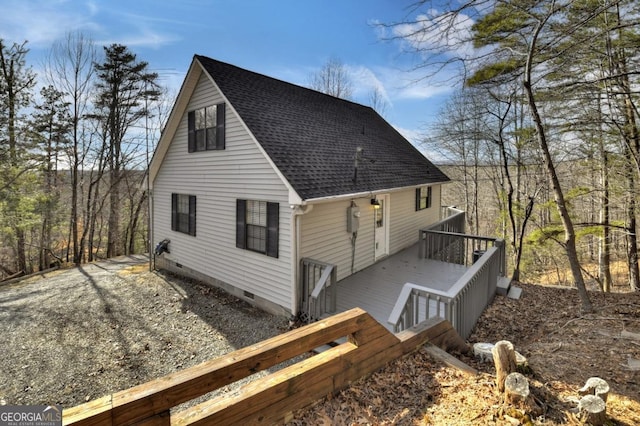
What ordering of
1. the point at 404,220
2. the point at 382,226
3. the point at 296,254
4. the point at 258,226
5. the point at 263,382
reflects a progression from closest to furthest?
1. the point at 263,382
2. the point at 296,254
3. the point at 258,226
4. the point at 382,226
5. the point at 404,220

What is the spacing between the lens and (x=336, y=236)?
7.93 metres

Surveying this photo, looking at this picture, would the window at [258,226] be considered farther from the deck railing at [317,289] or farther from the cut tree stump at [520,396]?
the cut tree stump at [520,396]

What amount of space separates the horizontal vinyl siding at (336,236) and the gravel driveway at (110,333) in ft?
5.83

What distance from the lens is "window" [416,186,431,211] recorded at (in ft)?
40.1

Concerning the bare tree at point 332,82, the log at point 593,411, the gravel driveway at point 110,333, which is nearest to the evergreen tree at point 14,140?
the gravel driveway at point 110,333

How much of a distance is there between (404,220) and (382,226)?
1.70 metres

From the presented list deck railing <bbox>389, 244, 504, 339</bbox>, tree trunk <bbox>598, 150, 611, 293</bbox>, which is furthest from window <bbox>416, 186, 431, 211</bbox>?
tree trunk <bbox>598, 150, 611, 293</bbox>

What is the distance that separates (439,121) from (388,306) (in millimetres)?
13283

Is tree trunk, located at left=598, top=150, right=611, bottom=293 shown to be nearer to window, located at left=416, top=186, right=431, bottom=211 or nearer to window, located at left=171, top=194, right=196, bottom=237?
window, located at left=416, top=186, right=431, bottom=211

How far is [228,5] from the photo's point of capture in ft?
30.1

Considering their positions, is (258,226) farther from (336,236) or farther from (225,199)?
(336,236)

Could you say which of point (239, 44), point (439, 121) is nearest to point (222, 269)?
point (239, 44)

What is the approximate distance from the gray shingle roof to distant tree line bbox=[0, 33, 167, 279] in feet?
30.9

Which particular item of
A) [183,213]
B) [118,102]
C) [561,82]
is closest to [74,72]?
[118,102]
